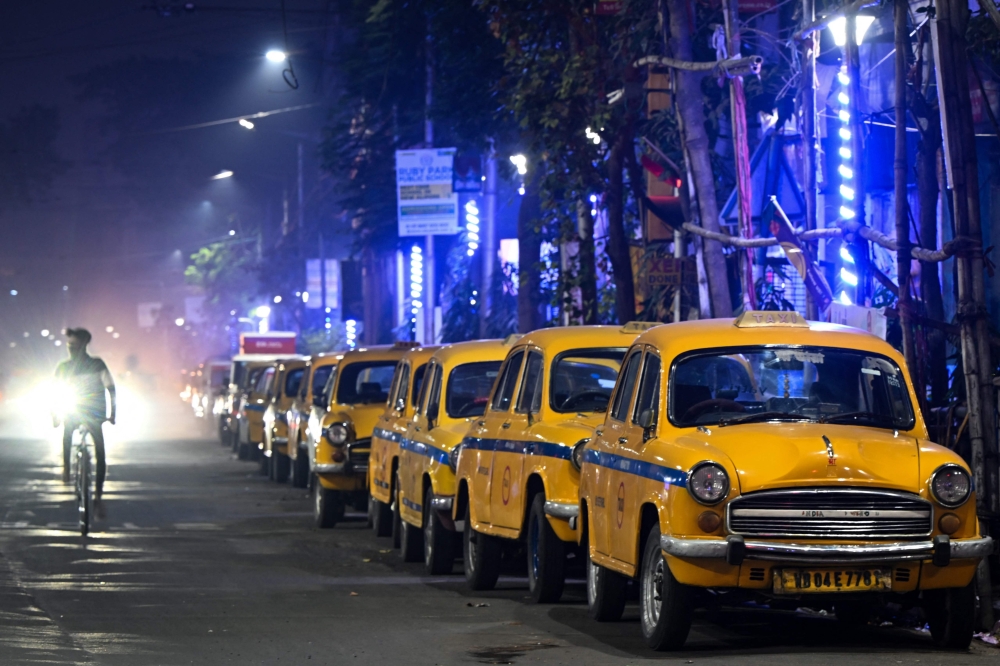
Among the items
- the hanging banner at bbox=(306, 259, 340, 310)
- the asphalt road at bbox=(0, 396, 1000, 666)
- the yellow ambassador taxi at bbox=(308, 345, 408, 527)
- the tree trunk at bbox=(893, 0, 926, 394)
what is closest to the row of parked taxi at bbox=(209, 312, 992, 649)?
the asphalt road at bbox=(0, 396, 1000, 666)

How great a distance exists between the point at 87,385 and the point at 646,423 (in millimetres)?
9546

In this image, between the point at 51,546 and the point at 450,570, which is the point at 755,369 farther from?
the point at 51,546

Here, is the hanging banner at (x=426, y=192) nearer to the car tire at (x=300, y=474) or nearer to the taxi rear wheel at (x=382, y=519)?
the car tire at (x=300, y=474)

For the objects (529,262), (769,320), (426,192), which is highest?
(426,192)

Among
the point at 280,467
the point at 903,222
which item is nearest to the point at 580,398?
the point at 903,222

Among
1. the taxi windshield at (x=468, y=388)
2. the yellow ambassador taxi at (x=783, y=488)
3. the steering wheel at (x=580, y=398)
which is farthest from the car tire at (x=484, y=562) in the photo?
the yellow ambassador taxi at (x=783, y=488)

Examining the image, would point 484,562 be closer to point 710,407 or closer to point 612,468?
point 612,468

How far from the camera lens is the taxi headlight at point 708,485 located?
340 inches

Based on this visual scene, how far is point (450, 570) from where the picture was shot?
1364 centimetres

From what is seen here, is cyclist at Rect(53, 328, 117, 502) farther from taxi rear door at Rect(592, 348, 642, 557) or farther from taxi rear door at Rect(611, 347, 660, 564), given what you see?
taxi rear door at Rect(611, 347, 660, 564)

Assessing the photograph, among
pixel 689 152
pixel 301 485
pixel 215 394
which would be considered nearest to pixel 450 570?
pixel 689 152

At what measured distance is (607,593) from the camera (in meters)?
10.4

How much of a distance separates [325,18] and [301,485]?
3052 centimetres

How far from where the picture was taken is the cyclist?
17.4 m
